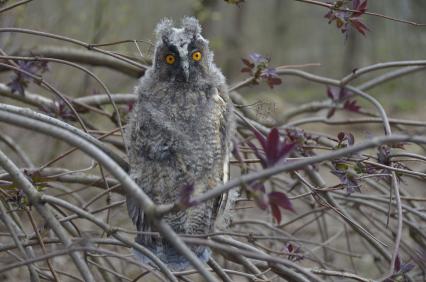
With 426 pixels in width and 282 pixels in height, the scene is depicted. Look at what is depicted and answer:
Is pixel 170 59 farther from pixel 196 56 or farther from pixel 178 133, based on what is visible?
pixel 178 133

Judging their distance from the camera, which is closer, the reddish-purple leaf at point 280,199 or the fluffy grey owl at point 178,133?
the reddish-purple leaf at point 280,199

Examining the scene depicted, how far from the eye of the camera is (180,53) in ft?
9.52

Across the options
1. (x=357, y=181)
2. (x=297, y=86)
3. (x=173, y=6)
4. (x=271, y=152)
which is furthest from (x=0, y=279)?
(x=297, y=86)

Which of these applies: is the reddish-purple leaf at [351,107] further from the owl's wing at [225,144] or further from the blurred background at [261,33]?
the blurred background at [261,33]

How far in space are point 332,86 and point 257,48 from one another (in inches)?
590

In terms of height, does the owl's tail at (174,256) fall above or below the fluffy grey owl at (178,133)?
below

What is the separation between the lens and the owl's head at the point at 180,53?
9.54ft

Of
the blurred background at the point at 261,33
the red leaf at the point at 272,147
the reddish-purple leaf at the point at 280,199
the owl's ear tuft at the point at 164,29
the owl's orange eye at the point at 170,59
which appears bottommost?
the reddish-purple leaf at the point at 280,199

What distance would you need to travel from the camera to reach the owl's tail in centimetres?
268

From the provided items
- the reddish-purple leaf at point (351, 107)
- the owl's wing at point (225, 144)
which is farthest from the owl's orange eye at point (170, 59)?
the reddish-purple leaf at point (351, 107)

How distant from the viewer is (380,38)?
1722 centimetres

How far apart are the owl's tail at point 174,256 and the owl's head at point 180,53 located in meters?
0.77

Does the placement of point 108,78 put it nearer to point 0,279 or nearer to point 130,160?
point 0,279

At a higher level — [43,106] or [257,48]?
[257,48]
